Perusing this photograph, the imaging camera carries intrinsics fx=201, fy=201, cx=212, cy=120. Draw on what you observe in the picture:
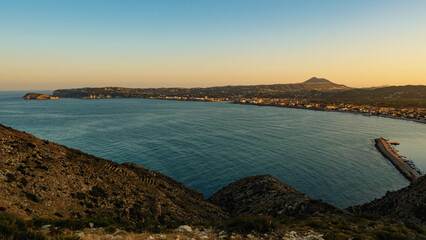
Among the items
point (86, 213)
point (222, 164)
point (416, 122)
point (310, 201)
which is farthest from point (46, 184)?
point (416, 122)

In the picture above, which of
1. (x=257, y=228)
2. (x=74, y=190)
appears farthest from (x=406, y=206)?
(x=74, y=190)

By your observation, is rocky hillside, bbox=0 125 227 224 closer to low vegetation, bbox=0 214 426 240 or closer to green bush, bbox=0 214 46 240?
low vegetation, bbox=0 214 426 240

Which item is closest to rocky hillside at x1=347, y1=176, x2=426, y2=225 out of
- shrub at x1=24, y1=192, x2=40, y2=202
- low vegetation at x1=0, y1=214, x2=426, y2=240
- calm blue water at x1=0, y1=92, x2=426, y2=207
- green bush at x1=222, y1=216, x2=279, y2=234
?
low vegetation at x1=0, y1=214, x2=426, y2=240

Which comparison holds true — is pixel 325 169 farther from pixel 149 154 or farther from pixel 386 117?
pixel 386 117

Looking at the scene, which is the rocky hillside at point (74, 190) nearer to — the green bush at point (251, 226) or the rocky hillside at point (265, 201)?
the rocky hillside at point (265, 201)

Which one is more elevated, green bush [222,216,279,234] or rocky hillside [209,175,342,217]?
green bush [222,216,279,234]

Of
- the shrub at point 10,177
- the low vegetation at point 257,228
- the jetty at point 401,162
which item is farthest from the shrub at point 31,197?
the jetty at point 401,162

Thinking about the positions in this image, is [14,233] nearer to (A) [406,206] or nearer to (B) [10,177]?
(B) [10,177]
